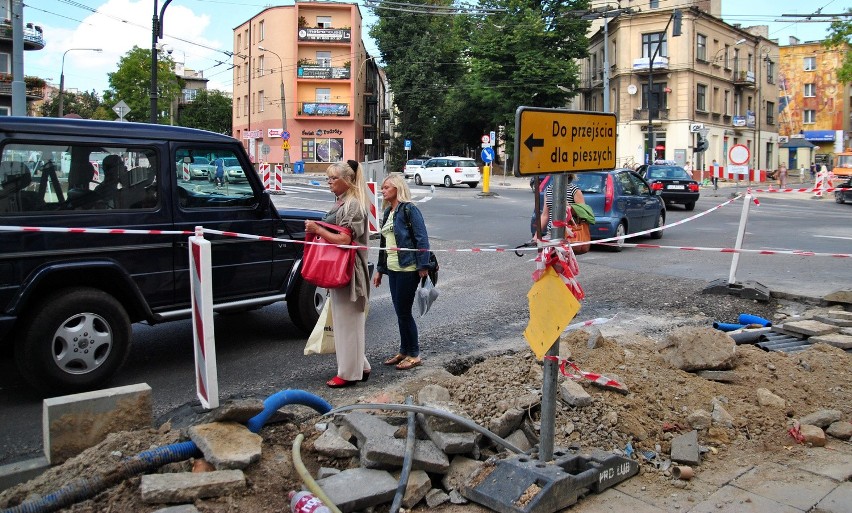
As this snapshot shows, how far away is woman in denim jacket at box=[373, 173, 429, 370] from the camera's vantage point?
6.36 m

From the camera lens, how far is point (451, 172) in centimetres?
4284

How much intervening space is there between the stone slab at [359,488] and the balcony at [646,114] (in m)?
54.8

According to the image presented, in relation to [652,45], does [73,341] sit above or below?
below

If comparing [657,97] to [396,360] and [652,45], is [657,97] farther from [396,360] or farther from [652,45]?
[396,360]

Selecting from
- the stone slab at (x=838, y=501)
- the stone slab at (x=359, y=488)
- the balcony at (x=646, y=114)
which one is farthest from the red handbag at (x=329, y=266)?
the balcony at (x=646, y=114)

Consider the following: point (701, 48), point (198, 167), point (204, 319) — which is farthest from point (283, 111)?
point (204, 319)

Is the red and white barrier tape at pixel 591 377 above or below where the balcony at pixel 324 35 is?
below

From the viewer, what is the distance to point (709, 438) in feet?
15.4

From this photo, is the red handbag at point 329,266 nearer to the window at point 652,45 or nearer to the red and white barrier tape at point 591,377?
the red and white barrier tape at point 591,377

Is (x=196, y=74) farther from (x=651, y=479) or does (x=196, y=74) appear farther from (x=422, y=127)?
(x=651, y=479)

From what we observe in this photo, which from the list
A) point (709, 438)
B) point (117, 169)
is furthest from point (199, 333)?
point (709, 438)

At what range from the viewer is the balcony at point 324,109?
61844 millimetres

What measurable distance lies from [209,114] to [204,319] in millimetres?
83649

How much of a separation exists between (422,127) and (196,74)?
64520 millimetres
